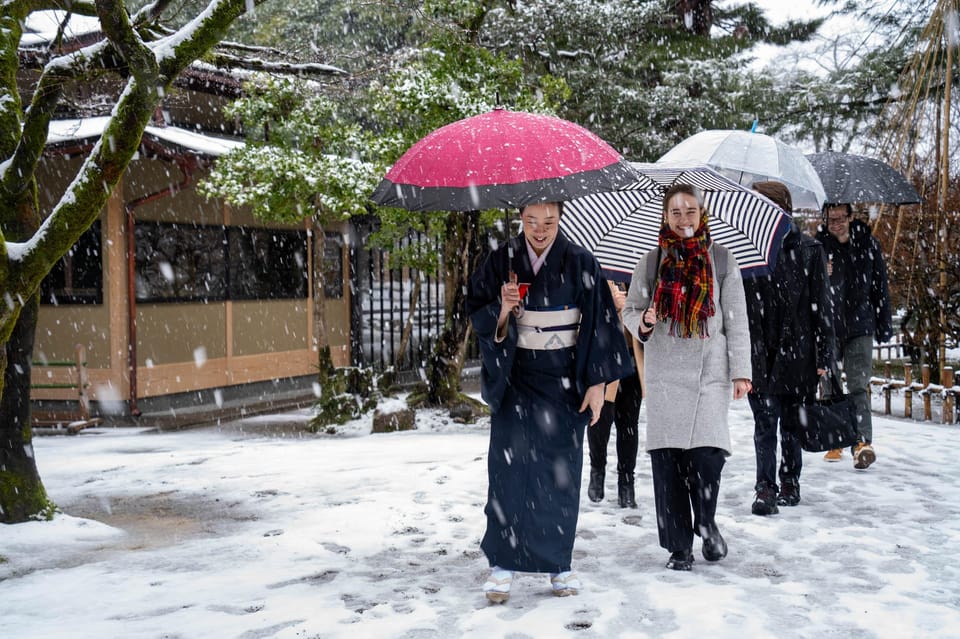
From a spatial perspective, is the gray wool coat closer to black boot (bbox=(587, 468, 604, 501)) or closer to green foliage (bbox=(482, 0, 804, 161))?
black boot (bbox=(587, 468, 604, 501))

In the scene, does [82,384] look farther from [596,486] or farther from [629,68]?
[629,68]

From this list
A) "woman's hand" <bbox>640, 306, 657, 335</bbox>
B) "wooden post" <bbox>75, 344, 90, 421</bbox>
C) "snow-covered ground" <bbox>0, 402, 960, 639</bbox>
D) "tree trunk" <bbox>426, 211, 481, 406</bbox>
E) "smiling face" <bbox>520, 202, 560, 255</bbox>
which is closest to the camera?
"snow-covered ground" <bbox>0, 402, 960, 639</bbox>

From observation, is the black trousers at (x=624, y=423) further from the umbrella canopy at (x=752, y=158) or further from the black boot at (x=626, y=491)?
the umbrella canopy at (x=752, y=158)

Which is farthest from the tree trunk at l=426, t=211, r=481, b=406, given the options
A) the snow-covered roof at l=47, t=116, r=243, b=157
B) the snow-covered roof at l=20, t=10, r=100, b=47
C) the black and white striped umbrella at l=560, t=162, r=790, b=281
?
the snow-covered roof at l=20, t=10, r=100, b=47

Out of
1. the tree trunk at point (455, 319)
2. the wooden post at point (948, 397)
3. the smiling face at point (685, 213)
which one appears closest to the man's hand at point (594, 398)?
the smiling face at point (685, 213)

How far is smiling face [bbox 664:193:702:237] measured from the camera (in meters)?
4.51

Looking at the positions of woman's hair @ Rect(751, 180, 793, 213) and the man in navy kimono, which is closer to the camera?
the man in navy kimono

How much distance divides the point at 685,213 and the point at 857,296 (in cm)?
303

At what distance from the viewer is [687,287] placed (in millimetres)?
4465

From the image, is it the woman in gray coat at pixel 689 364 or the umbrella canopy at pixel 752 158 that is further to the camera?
the umbrella canopy at pixel 752 158

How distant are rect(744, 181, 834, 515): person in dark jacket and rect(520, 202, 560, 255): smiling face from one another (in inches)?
76.1

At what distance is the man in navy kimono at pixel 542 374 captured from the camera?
4.12 metres

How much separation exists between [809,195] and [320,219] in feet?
18.4

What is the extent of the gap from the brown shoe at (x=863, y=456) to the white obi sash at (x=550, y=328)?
3.85 meters
